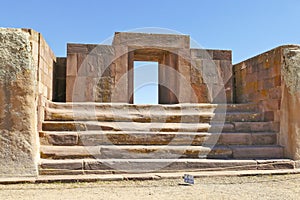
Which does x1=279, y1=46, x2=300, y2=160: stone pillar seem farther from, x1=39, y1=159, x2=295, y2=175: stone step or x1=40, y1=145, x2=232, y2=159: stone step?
x1=40, y1=145, x2=232, y2=159: stone step

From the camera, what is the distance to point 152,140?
5488mm

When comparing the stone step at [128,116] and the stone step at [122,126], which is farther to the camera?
the stone step at [128,116]

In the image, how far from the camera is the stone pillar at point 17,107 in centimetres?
457

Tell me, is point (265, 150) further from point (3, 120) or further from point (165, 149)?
point (3, 120)

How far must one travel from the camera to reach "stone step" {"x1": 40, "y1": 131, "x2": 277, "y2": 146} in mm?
5223

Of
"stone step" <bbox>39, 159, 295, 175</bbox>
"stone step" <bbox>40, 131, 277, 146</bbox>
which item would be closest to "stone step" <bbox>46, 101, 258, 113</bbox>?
"stone step" <bbox>40, 131, 277, 146</bbox>

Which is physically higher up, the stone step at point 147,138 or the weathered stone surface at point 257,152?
the stone step at point 147,138

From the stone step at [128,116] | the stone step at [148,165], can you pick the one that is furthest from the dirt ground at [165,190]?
the stone step at [128,116]

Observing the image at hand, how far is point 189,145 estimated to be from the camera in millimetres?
5559

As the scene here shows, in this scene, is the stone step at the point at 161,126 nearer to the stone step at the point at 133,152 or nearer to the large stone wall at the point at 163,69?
the stone step at the point at 133,152

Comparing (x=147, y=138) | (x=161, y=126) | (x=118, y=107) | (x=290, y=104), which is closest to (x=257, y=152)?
(x=290, y=104)

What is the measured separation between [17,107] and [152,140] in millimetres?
2129

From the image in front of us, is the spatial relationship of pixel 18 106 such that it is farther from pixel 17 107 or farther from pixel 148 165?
pixel 148 165

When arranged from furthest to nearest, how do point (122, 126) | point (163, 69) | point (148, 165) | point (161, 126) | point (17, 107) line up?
1. point (163, 69)
2. point (161, 126)
3. point (122, 126)
4. point (148, 165)
5. point (17, 107)
